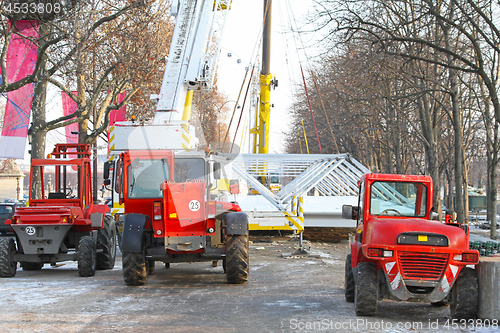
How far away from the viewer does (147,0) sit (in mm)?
18516

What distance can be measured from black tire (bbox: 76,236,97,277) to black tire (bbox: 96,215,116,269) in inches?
39.2

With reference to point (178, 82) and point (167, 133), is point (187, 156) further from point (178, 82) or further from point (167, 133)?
point (178, 82)

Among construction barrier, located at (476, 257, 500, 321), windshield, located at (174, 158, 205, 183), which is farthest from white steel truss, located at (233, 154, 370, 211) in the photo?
construction barrier, located at (476, 257, 500, 321)

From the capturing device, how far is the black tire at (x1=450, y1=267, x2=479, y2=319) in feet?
23.8

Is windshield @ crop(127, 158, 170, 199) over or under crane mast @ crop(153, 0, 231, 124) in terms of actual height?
under

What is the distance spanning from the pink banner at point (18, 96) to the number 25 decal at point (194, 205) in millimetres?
9101

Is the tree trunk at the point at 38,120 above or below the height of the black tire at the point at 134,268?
above

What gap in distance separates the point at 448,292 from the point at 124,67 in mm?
19249

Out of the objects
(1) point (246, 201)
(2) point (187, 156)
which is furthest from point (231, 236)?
(1) point (246, 201)

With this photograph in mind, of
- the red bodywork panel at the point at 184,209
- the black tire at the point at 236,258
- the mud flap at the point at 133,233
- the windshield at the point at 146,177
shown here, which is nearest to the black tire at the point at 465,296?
the black tire at the point at 236,258

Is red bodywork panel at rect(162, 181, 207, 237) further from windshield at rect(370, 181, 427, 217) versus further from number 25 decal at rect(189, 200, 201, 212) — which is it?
windshield at rect(370, 181, 427, 217)

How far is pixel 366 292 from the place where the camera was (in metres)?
7.50

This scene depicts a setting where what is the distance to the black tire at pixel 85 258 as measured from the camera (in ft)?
39.4

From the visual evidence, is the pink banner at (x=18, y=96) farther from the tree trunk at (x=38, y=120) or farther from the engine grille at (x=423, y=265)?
the engine grille at (x=423, y=265)
